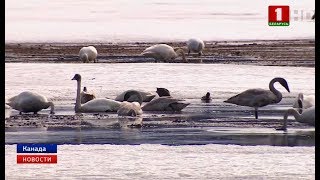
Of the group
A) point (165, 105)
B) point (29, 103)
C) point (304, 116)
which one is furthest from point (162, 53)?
point (304, 116)

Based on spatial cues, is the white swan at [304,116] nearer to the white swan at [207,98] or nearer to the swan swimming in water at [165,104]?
the swan swimming in water at [165,104]

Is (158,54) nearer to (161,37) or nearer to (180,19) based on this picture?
(161,37)

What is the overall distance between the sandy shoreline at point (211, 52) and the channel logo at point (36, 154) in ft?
48.0

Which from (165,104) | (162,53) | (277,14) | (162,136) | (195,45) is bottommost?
(162,136)

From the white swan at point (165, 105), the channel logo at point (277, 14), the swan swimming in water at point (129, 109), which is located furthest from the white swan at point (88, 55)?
the swan swimming in water at point (129, 109)

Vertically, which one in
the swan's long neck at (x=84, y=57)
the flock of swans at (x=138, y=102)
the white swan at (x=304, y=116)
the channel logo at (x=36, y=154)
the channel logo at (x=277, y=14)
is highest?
the channel logo at (x=277, y=14)

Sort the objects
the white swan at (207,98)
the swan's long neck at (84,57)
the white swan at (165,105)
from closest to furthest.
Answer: the white swan at (165,105), the white swan at (207,98), the swan's long neck at (84,57)

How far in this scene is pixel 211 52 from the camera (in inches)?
1340

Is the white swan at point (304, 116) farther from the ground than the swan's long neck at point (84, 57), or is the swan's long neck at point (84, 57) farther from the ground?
the swan's long neck at point (84, 57)

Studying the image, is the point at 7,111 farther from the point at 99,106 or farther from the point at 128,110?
the point at 128,110

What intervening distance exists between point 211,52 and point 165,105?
1495 centimetres

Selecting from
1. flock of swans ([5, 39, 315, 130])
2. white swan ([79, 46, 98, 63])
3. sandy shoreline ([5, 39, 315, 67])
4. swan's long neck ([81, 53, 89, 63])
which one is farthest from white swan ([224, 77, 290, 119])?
white swan ([79, 46, 98, 63])

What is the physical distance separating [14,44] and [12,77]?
36.9ft

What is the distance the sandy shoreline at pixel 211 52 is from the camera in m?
30.5
